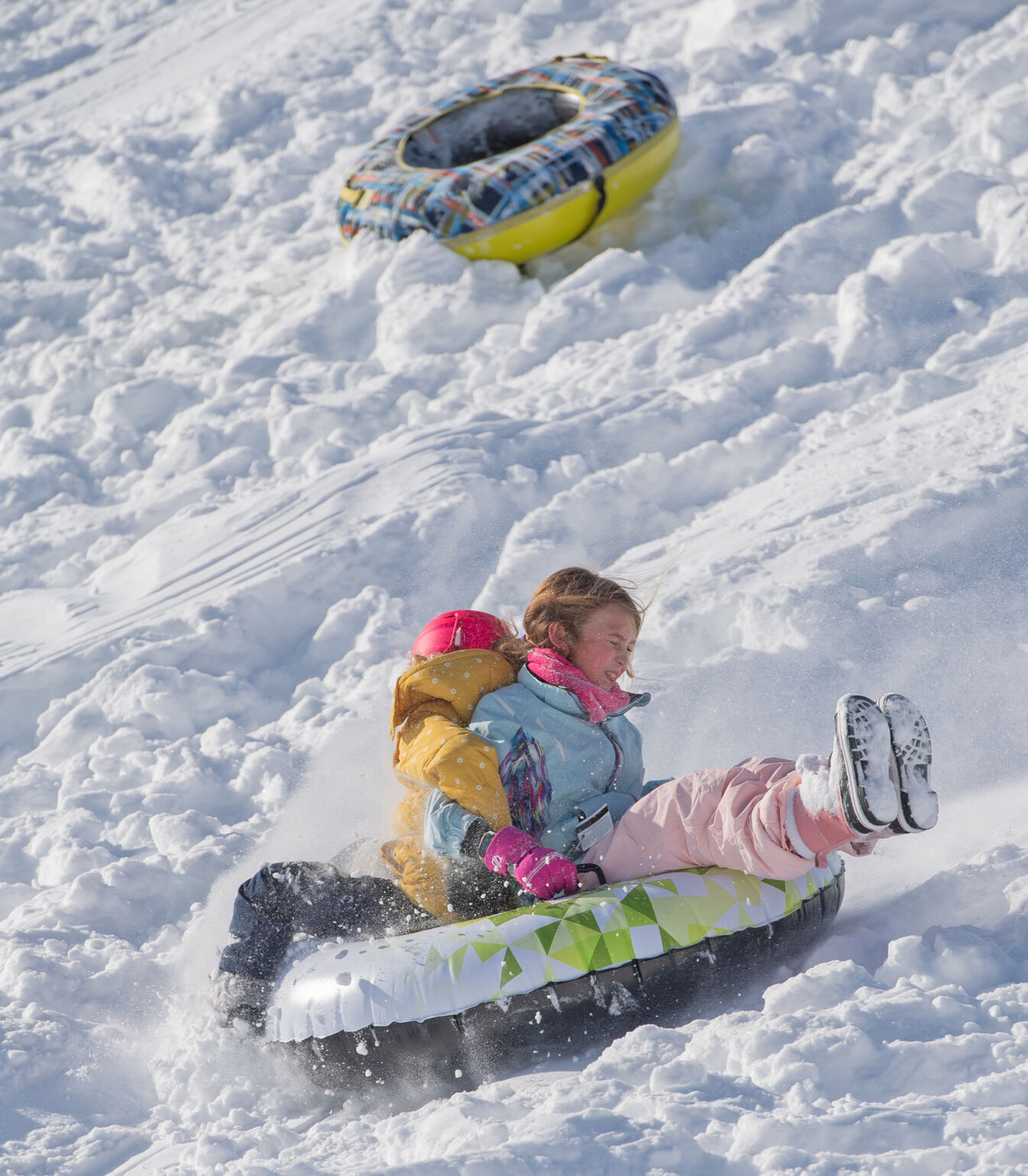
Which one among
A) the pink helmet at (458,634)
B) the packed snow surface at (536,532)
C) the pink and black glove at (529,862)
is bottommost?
the packed snow surface at (536,532)

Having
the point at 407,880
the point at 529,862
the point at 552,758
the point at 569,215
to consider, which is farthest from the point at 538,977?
the point at 569,215

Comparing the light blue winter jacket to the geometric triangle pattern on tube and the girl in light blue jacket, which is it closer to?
the girl in light blue jacket

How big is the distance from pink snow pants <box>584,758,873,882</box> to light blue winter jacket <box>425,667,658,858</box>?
0.14 m

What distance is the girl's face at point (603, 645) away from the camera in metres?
3.16

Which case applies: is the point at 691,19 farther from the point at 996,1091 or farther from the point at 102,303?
the point at 996,1091

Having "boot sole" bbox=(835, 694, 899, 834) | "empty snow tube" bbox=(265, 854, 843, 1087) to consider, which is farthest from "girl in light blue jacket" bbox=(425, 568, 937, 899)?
"empty snow tube" bbox=(265, 854, 843, 1087)

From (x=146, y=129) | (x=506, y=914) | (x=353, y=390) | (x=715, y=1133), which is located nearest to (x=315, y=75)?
(x=146, y=129)

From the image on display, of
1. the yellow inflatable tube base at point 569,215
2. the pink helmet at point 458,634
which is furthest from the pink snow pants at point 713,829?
the yellow inflatable tube base at point 569,215

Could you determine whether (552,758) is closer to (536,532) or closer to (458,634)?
(458,634)

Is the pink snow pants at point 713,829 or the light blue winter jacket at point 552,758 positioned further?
the light blue winter jacket at point 552,758

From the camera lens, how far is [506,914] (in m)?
2.75

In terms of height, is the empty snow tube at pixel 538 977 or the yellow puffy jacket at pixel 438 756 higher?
the yellow puffy jacket at pixel 438 756

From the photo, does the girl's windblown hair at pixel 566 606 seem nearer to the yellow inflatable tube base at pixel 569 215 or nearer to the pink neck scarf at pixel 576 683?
the pink neck scarf at pixel 576 683

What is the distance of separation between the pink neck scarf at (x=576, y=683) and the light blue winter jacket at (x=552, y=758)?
0.05 ft
